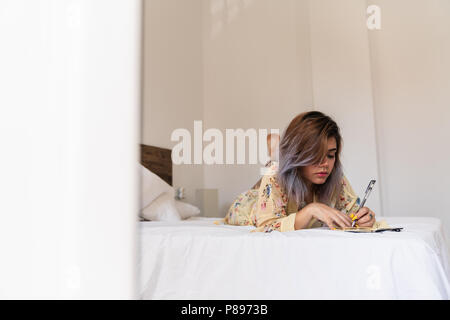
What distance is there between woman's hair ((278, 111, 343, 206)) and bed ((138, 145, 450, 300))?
12.5 inches

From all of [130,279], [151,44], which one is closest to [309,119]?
[130,279]

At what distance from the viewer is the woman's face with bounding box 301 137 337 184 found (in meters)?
1.59

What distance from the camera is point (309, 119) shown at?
1.58 m

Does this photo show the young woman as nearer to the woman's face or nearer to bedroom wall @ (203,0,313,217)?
the woman's face

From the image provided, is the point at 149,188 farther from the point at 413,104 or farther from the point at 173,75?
the point at 413,104

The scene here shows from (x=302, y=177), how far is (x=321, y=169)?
0.09 metres

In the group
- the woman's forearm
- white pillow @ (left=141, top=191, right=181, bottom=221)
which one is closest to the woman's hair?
the woman's forearm

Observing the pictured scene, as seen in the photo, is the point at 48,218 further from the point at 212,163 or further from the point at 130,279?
the point at 212,163

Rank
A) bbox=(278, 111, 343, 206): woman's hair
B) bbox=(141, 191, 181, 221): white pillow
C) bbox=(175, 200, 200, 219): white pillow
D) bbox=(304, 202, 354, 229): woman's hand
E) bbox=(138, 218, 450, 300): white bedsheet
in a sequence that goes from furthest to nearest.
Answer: bbox=(175, 200, 200, 219): white pillow < bbox=(141, 191, 181, 221): white pillow < bbox=(278, 111, 343, 206): woman's hair < bbox=(304, 202, 354, 229): woman's hand < bbox=(138, 218, 450, 300): white bedsheet

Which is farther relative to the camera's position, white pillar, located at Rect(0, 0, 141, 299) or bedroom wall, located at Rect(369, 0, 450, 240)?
bedroom wall, located at Rect(369, 0, 450, 240)

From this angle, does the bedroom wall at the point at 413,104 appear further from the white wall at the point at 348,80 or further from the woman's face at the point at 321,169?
the woman's face at the point at 321,169

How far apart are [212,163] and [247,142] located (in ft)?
1.33

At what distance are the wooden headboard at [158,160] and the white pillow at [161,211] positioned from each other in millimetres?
409

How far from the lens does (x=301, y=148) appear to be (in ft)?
5.11
